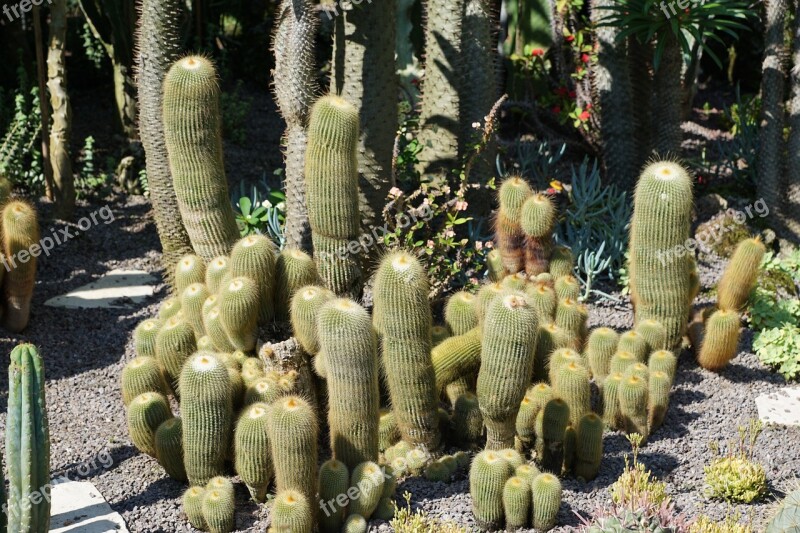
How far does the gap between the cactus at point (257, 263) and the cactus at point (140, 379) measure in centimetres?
57

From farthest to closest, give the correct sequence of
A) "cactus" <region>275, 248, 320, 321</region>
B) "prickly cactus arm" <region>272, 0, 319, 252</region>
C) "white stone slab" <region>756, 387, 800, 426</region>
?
"prickly cactus arm" <region>272, 0, 319, 252</region> → "white stone slab" <region>756, 387, 800, 426</region> → "cactus" <region>275, 248, 320, 321</region>

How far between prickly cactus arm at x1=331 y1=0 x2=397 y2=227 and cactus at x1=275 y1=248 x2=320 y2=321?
1478mm

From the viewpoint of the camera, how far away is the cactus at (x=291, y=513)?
437 cm

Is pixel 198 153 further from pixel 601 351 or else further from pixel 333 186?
pixel 601 351

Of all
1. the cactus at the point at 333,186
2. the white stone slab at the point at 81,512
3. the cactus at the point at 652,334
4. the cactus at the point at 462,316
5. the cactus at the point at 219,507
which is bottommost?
the white stone slab at the point at 81,512

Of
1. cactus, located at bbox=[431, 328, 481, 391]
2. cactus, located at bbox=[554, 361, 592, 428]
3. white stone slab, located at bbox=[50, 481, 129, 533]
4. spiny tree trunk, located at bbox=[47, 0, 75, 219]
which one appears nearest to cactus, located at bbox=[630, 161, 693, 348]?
cactus, located at bbox=[554, 361, 592, 428]

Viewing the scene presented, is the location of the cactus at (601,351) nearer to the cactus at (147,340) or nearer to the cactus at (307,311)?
the cactus at (307,311)

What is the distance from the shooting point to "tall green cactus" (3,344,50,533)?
405 centimetres

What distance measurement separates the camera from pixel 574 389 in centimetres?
502

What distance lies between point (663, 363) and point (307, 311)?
1954 mm

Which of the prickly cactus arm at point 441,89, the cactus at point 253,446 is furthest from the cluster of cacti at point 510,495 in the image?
the prickly cactus arm at point 441,89

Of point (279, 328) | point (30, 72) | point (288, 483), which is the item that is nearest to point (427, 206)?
point (279, 328)

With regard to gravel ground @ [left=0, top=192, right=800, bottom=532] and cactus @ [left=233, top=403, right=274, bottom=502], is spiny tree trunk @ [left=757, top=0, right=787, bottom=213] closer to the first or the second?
gravel ground @ [left=0, top=192, right=800, bottom=532]

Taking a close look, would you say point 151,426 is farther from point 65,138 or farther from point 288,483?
point 65,138
